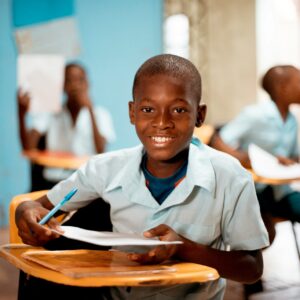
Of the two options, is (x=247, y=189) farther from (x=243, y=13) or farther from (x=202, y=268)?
(x=243, y=13)

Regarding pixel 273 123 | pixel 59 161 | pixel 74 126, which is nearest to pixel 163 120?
pixel 59 161

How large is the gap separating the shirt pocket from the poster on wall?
11.2 ft

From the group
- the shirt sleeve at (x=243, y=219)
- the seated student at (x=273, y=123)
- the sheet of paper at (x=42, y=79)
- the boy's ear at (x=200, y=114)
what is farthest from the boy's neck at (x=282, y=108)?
the shirt sleeve at (x=243, y=219)

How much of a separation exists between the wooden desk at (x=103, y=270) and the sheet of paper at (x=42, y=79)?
7.33 ft

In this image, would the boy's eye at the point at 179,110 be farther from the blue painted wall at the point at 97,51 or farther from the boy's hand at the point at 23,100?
the blue painted wall at the point at 97,51

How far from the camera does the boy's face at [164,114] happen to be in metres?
1.54

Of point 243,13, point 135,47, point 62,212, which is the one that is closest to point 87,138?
point 135,47

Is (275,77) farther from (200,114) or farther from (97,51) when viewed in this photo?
(97,51)

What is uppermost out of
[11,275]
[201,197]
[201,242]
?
[201,197]

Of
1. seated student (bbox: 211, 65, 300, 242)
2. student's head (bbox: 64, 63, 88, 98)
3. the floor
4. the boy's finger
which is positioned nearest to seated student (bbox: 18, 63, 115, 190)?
student's head (bbox: 64, 63, 88, 98)

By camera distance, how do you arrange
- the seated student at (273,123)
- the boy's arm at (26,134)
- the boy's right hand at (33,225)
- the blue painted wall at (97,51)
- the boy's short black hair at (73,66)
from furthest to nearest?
the blue painted wall at (97,51)
the boy's short black hair at (73,66)
the boy's arm at (26,134)
the seated student at (273,123)
the boy's right hand at (33,225)

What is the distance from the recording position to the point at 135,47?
205 inches

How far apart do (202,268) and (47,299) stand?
455 mm

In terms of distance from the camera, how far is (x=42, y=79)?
12.0ft
